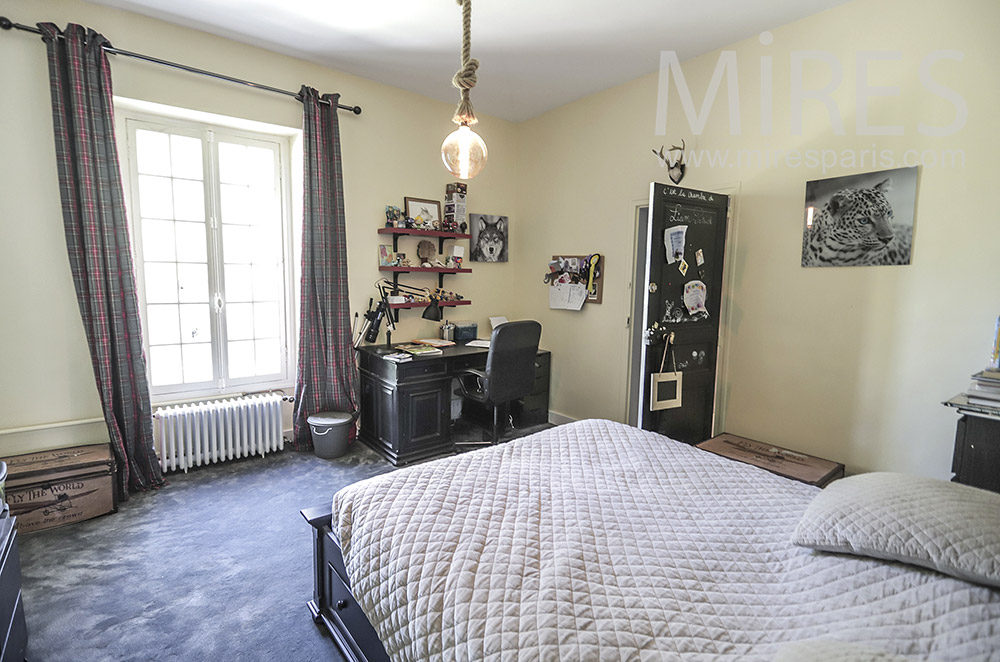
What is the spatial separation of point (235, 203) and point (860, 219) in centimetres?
397

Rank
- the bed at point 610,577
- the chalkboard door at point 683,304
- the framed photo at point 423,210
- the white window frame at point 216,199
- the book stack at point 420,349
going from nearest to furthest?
the bed at point 610,577
the chalkboard door at point 683,304
the white window frame at point 216,199
the book stack at point 420,349
the framed photo at point 423,210

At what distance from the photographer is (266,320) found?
3.65m

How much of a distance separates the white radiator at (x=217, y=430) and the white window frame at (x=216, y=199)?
0.15 metres

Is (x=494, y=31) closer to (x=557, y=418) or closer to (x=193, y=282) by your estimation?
(x=193, y=282)

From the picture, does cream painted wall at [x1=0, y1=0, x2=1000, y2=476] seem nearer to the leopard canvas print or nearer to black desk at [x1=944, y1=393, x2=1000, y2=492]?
the leopard canvas print

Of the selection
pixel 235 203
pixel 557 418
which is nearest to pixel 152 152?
pixel 235 203

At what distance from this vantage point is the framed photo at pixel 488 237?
4.47m

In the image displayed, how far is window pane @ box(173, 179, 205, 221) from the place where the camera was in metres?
3.21

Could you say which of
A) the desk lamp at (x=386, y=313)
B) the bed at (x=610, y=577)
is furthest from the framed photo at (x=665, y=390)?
the desk lamp at (x=386, y=313)

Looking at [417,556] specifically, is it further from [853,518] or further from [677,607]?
[853,518]

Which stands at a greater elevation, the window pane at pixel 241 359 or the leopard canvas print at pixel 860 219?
the leopard canvas print at pixel 860 219

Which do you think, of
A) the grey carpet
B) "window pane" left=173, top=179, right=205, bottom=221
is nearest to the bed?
the grey carpet

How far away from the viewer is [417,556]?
1296mm

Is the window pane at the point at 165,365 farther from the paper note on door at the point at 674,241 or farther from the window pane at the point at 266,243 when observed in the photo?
the paper note on door at the point at 674,241
